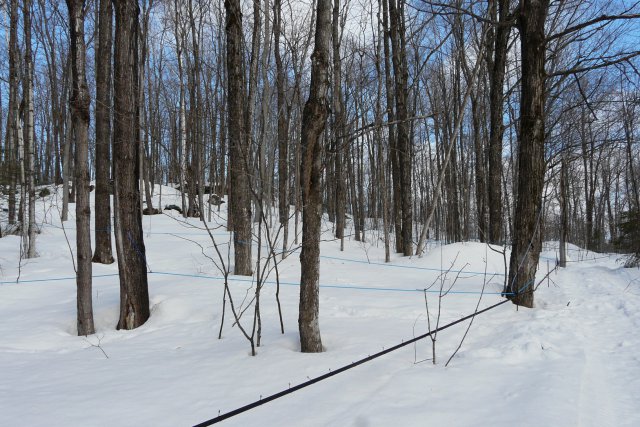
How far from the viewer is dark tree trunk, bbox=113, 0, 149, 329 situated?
4832 millimetres

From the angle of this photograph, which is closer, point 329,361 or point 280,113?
point 329,361

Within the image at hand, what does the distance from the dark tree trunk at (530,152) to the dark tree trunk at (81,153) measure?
544 centimetres

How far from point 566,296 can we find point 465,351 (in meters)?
3.80

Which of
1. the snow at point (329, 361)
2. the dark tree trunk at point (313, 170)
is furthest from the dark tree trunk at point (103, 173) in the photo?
the dark tree trunk at point (313, 170)

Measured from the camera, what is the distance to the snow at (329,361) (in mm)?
2402

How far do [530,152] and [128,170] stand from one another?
5263mm

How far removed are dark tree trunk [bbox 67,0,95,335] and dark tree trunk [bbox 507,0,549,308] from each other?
5441 mm

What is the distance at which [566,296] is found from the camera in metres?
6.27

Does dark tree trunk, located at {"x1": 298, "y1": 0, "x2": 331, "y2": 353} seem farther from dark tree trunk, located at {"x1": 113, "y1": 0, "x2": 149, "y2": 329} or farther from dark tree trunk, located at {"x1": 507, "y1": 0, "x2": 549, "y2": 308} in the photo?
dark tree trunk, located at {"x1": 507, "y1": 0, "x2": 549, "y2": 308}

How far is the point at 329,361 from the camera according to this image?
329cm

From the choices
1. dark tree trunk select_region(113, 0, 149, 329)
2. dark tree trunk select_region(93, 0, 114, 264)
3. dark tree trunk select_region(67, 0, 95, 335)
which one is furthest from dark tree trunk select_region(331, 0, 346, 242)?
dark tree trunk select_region(93, 0, 114, 264)

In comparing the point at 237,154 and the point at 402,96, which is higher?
the point at 402,96

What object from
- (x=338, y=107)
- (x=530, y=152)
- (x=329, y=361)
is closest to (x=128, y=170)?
(x=329, y=361)

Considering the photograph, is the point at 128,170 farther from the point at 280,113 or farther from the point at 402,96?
the point at 402,96
